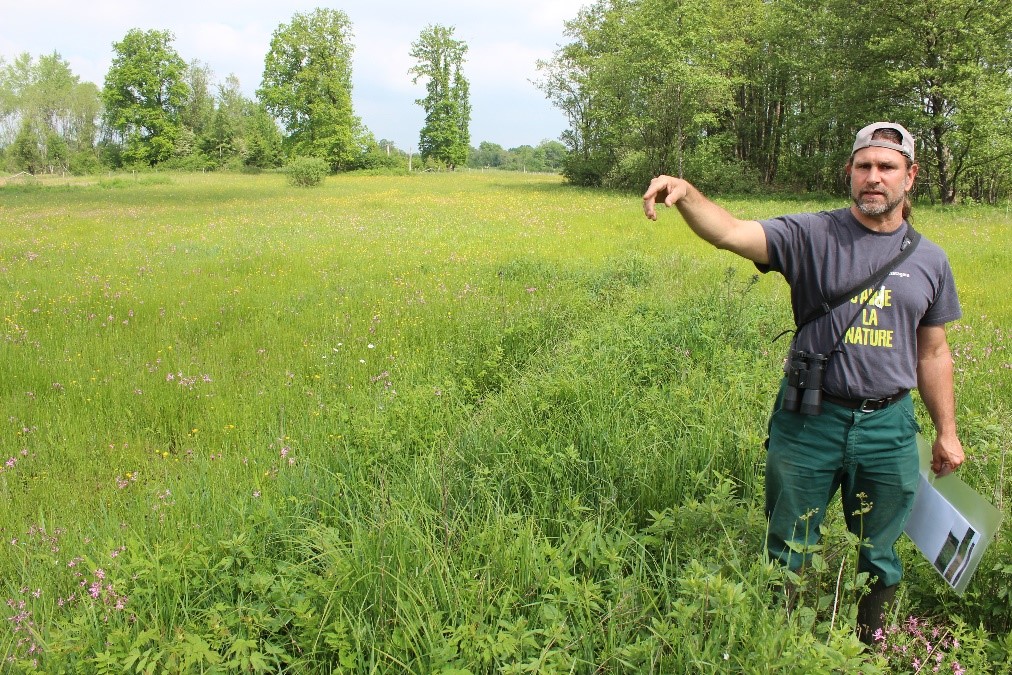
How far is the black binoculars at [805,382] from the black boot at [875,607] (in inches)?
35.3

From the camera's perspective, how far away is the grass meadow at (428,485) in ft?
7.30

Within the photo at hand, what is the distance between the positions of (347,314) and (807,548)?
20.2 feet

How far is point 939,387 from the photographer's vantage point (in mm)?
2609

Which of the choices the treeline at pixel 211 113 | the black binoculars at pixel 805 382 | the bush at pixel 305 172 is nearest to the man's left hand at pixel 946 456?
the black binoculars at pixel 805 382

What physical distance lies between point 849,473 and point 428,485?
2062 mm

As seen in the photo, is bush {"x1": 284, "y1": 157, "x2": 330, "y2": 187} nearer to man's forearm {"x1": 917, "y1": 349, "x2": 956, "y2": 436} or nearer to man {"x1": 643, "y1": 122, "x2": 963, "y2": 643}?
man {"x1": 643, "y1": 122, "x2": 963, "y2": 643}

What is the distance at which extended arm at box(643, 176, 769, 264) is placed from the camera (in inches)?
90.7

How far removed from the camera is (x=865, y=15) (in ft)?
78.7

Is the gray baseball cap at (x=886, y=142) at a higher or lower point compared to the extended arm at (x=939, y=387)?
higher

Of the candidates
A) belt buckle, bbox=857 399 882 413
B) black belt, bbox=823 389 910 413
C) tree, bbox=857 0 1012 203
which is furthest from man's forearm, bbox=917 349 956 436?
tree, bbox=857 0 1012 203

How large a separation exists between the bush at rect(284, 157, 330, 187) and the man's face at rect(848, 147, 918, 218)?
4131 centimetres

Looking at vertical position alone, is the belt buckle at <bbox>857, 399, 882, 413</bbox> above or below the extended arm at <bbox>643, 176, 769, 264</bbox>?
below

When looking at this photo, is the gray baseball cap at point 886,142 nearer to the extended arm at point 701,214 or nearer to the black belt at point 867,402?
the extended arm at point 701,214

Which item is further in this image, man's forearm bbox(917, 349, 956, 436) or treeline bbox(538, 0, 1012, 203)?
treeline bbox(538, 0, 1012, 203)
